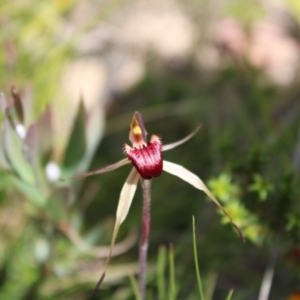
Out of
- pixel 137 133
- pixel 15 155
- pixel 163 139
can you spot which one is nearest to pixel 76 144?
pixel 15 155

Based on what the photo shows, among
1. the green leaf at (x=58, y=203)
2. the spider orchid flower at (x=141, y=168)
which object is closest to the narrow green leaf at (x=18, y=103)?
the green leaf at (x=58, y=203)

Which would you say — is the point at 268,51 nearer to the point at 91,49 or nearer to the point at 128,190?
the point at 91,49

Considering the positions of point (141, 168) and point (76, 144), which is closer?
point (141, 168)

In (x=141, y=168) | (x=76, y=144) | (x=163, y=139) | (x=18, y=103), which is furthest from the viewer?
(x=163, y=139)

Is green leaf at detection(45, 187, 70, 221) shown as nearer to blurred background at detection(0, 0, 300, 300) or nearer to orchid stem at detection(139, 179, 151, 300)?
blurred background at detection(0, 0, 300, 300)

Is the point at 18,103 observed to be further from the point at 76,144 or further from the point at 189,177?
the point at 189,177

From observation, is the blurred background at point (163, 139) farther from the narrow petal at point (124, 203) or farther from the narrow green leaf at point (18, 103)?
the narrow petal at point (124, 203)

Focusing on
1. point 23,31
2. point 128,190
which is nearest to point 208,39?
point 23,31
